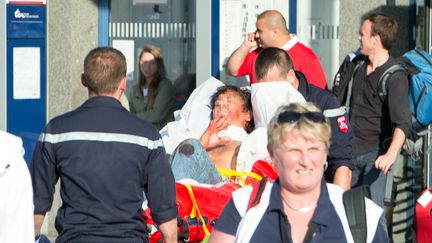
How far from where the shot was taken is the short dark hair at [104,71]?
5.62m

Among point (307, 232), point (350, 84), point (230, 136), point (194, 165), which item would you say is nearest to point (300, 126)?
point (307, 232)

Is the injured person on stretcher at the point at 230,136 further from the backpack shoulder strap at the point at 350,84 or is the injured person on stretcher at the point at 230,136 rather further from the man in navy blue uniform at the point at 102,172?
the man in navy blue uniform at the point at 102,172

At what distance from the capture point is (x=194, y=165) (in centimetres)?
692

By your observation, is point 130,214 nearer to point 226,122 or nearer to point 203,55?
point 226,122

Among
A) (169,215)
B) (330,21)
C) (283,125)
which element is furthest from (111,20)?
(283,125)

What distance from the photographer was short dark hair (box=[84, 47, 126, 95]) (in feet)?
18.4

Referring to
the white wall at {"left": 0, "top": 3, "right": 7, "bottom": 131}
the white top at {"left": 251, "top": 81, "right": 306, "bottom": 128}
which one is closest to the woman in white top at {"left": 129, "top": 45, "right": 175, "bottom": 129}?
the white wall at {"left": 0, "top": 3, "right": 7, "bottom": 131}

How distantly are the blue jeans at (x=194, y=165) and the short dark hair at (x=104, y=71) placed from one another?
53.9 inches

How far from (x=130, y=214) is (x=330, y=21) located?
4.48 metres

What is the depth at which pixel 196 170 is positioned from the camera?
22.7ft

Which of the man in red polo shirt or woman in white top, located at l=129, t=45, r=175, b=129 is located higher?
the man in red polo shirt

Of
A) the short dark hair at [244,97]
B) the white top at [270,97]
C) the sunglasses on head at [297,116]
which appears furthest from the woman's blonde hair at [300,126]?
the short dark hair at [244,97]

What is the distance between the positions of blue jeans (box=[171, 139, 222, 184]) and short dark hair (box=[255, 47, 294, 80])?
0.61 meters

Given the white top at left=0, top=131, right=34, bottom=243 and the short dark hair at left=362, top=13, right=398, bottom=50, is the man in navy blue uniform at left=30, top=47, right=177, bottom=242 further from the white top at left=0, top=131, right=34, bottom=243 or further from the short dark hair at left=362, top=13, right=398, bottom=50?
the short dark hair at left=362, top=13, right=398, bottom=50
